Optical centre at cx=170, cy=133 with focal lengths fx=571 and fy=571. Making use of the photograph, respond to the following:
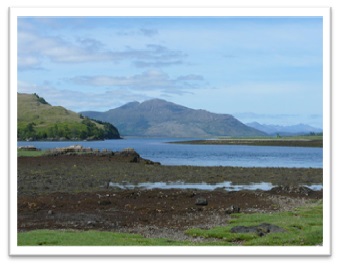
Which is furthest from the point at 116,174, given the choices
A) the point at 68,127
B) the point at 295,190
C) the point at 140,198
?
the point at 68,127

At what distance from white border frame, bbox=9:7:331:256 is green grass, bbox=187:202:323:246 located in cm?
84

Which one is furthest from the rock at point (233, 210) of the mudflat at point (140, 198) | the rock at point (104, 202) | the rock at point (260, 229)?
the rock at point (104, 202)

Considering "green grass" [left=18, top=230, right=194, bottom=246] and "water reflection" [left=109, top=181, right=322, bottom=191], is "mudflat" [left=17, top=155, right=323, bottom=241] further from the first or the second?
"green grass" [left=18, top=230, right=194, bottom=246]

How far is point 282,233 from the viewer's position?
16.7 meters

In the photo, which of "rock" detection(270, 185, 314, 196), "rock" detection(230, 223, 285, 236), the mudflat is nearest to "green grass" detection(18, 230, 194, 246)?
the mudflat

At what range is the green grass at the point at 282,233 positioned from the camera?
1566 centimetres

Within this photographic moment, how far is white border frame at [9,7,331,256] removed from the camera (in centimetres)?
1445

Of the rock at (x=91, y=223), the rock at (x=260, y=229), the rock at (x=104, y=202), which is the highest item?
the rock at (x=104, y=202)

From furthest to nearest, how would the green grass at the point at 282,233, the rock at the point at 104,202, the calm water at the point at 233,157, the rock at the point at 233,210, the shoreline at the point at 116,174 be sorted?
the calm water at the point at 233,157 → the shoreline at the point at 116,174 → the rock at the point at 104,202 → the rock at the point at 233,210 → the green grass at the point at 282,233

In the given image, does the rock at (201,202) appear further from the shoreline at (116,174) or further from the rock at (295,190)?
the shoreline at (116,174)

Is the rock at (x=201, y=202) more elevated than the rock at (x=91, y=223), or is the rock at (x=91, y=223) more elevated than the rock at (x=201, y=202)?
the rock at (x=201, y=202)
